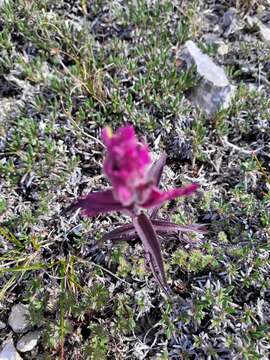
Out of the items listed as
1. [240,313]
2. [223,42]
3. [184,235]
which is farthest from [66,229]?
[223,42]

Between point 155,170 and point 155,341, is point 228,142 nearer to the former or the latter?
point 155,170

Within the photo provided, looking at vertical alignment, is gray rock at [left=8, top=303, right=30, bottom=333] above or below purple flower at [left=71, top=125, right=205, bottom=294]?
below

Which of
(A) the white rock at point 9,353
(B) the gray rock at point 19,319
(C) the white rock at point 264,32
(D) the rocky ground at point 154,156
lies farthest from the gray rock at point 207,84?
(A) the white rock at point 9,353

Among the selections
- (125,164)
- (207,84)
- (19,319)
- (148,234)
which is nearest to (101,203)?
(148,234)

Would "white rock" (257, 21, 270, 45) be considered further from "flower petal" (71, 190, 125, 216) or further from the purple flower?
"flower petal" (71, 190, 125, 216)

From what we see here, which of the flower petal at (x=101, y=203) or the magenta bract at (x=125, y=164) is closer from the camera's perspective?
the magenta bract at (x=125, y=164)

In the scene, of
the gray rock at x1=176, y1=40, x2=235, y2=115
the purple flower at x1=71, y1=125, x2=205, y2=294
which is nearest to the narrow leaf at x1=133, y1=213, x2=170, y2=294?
the purple flower at x1=71, y1=125, x2=205, y2=294

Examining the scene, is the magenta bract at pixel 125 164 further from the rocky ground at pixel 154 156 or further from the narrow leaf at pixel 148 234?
the rocky ground at pixel 154 156
